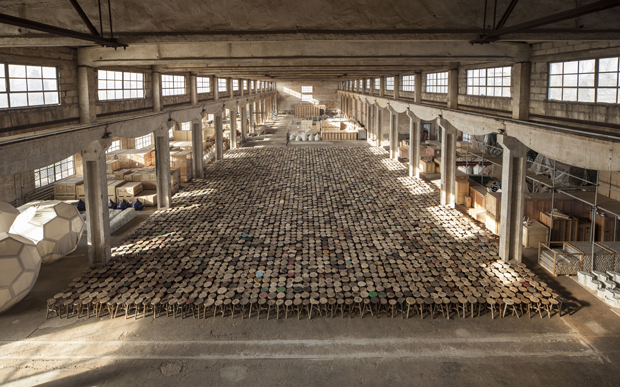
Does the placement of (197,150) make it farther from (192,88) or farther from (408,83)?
(408,83)

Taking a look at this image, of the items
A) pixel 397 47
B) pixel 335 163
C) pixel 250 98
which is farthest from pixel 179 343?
pixel 250 98

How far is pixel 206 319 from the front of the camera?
354 inches

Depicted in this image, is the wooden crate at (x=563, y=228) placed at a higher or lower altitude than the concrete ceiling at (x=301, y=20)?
lower

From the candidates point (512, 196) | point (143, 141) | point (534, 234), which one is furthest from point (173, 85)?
point (534, 234)

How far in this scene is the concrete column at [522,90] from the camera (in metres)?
11.2

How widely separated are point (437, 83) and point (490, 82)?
21.0 feet

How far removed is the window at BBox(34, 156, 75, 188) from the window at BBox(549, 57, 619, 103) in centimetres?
1754

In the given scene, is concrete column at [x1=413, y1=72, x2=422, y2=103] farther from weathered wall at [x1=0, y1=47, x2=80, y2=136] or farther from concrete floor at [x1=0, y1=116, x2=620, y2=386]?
weathered wall at [x1=0, y1=47, x2=80, y2=136]

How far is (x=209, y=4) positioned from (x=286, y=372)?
21.0ft

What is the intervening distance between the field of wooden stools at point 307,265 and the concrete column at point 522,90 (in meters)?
3.70

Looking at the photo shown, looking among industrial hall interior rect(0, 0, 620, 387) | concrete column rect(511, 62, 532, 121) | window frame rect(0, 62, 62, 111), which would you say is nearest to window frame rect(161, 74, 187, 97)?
industrial hall interior rect(0, 0, 620, 387)

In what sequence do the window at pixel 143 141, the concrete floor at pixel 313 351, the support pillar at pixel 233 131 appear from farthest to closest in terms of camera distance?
the support pillar at pixel 233 131, the window at pixel 143 141, the concrete floor at pixel 313 351

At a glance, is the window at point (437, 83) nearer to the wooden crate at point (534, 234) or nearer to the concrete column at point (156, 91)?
the wooden crate at point (534, 234)

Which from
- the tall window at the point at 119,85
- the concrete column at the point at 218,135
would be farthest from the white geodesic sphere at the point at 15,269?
the concrete column at the point at 218,135
